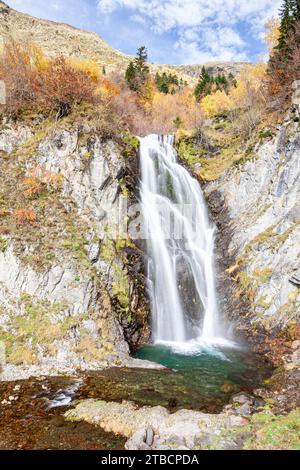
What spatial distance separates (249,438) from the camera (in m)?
7.78

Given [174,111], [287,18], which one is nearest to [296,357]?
[287,18]

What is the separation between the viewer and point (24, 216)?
16.3 m

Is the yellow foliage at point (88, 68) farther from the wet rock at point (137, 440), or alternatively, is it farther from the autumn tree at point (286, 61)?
the wet rock at point (137, 440)

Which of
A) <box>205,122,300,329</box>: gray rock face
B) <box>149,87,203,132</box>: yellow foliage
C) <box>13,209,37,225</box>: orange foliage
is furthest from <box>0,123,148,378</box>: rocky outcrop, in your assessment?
<box>149,87,203,132</box>: yellow foliage

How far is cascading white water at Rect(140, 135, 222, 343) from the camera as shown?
18.1m

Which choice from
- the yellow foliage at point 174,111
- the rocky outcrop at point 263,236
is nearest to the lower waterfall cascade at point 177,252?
the rocky outcrop at point 263,236

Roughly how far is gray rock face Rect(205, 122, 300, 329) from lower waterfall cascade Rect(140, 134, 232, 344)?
1305 millimetres

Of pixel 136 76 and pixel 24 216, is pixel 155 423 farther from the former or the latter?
pixel 136 76

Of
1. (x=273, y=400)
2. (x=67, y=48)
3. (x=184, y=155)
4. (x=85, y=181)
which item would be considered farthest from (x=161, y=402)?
(x=67, y=48)

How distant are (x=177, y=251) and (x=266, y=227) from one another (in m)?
5.98

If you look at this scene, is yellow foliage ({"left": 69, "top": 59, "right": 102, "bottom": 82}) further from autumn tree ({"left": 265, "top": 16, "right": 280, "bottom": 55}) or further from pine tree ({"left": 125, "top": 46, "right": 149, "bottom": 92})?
autumn tree ({"left": 265, "top": 16, "right": 280, "bottom": 55})

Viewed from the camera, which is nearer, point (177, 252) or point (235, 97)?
point (177, 252)

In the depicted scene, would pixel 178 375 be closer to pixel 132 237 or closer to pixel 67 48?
pixel 132 237

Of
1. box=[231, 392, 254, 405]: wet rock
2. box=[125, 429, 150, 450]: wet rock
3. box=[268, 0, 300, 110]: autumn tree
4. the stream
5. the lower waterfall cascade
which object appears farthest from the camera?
box=[268, 0, 300, 110]: autumn tree
